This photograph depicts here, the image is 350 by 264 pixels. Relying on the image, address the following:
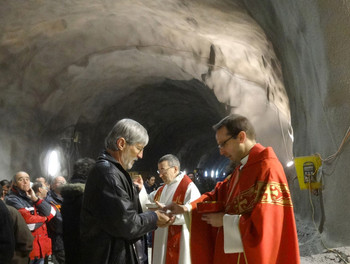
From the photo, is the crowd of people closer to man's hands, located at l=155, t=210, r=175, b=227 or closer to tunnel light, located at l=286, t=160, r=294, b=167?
man's hands, located at l=155, t=210, r=175, b=227

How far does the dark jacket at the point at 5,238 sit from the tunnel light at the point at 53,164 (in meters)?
6.96

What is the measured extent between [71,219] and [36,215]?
2354mm

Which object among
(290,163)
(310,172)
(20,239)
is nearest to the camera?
(20,239)

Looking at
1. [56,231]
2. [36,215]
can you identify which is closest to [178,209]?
[36,215]

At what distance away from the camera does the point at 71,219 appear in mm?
3061

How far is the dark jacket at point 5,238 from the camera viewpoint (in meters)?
3.23

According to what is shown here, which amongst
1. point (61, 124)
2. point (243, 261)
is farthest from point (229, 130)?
point (61, 124)

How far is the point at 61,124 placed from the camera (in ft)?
35.1

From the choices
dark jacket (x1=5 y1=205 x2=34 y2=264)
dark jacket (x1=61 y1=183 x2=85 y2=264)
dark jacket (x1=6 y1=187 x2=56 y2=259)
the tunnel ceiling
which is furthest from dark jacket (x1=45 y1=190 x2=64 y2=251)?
the tunnel ceiling

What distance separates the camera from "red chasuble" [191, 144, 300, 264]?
2.59 meters

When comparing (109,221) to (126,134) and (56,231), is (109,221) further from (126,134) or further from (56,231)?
(56,231)

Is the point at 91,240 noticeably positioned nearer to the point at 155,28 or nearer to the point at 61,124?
the point at 155,28

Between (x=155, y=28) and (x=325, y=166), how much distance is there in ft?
18.9

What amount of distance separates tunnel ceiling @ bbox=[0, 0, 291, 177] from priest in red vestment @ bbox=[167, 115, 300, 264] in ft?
14.1
